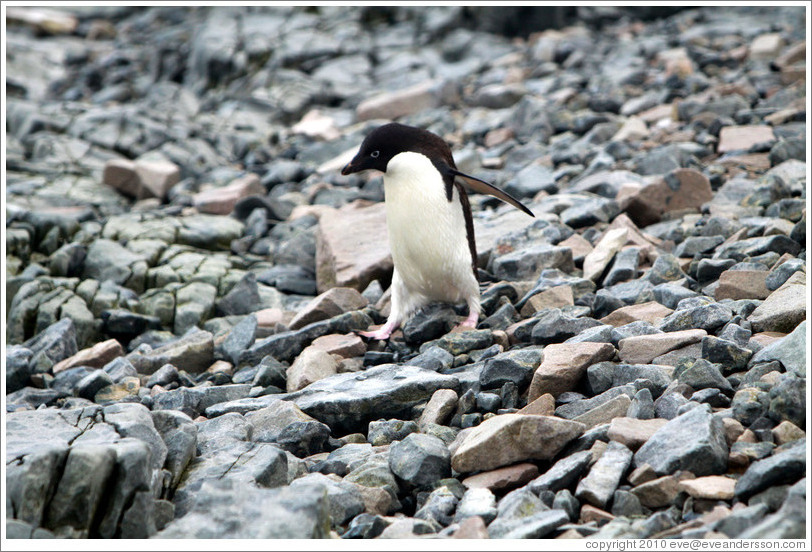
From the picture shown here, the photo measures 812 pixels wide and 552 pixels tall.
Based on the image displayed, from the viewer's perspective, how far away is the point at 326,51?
12680 mm

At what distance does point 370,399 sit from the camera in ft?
11.5

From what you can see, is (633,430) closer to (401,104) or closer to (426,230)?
(426,230)

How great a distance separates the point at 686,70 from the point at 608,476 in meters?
7.88

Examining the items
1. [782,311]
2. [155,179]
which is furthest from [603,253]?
[155,179]

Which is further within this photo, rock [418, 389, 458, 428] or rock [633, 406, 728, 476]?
rock [418, 389, 458, 428]

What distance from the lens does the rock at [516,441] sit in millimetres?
2828

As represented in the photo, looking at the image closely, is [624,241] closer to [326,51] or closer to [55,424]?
[55,424]

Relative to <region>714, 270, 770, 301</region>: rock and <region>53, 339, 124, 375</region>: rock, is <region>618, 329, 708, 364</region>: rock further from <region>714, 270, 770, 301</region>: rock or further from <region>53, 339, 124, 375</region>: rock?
<region>53, 339, 124, 375</region>: rock

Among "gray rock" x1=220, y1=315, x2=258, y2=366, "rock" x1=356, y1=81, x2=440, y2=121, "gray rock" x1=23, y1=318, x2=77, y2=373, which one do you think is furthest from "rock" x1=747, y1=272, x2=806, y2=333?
"rock" x1=356, y1=81, x2=440, y2=121

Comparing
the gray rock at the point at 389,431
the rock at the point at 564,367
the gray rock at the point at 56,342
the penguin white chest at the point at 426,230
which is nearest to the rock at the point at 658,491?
the rock at the point at 564,367

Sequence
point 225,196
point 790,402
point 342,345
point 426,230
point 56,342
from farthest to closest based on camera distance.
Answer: point 225,196
point 56,342
point 426,230
point 342,345
point 790,402

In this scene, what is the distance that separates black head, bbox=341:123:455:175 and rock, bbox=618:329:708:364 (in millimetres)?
1809

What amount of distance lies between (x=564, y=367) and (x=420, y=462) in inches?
31.0

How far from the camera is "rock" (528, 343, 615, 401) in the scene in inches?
132
